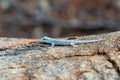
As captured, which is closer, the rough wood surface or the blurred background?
the rough wood surface

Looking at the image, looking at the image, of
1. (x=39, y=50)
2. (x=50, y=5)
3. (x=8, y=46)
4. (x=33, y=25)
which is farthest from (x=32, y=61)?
(x=50, y=5)

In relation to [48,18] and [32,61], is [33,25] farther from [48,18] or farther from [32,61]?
[32,61]

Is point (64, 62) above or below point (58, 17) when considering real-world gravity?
below

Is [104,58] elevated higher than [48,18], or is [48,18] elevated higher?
[48,18]

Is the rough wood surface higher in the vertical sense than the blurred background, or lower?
lower
